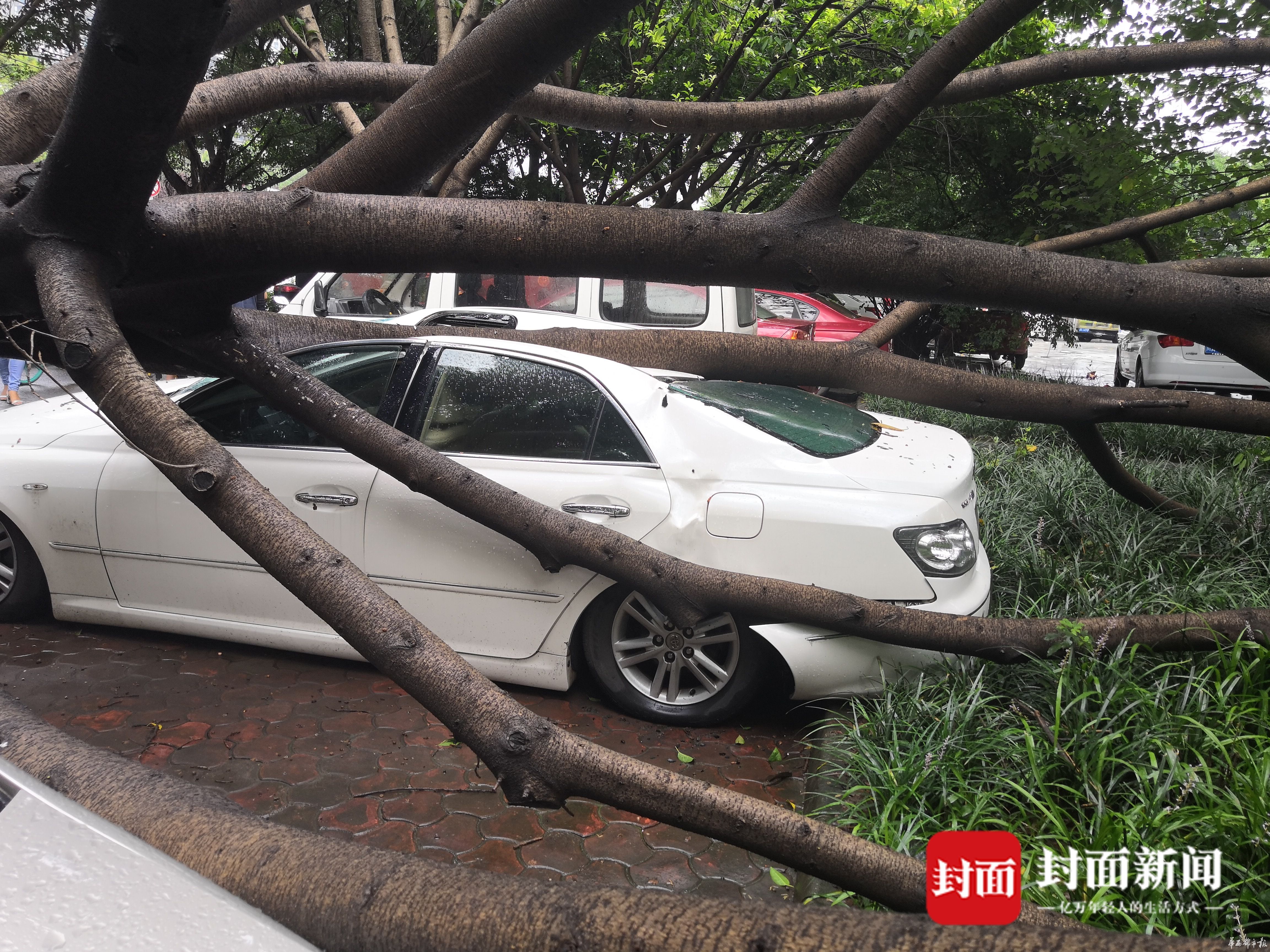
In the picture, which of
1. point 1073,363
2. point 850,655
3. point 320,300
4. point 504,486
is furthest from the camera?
point 1073,363

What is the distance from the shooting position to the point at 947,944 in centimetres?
112

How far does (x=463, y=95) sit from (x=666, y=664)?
2342 millimetres

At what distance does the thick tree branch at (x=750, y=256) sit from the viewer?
254 centimetres

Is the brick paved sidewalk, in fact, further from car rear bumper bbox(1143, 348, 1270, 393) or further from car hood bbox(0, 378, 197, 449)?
car rear bumper bbox(1143, 348, 1270, 393)

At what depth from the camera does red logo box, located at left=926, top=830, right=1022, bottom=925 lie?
1.79 m

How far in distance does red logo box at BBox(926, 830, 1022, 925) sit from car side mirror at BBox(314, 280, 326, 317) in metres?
6.52

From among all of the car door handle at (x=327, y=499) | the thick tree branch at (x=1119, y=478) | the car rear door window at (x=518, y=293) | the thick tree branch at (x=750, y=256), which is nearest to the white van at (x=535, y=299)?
the car rear door window at (x=518, y=293)

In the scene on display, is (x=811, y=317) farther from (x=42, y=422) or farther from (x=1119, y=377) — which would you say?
(x=42, y=422)

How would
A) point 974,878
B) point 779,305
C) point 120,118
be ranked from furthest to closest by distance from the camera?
1. point 779,305
2. point 120,118
3. point 974,878

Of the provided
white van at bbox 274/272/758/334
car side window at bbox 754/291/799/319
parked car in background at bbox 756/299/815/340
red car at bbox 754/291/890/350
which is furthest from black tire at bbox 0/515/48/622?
car side window at bbox 754/291/799/319

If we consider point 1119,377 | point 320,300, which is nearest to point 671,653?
point 320,300

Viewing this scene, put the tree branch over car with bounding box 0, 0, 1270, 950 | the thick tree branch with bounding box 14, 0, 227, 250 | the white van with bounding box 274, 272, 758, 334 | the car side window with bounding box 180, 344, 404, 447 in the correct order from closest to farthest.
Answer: the tree branch over car with bounding box 0, 0, 1270, 950, the thick tree branch with bounding box 14, 0, 227, 250, the car side window with bounding box 180, 344, 404, 447, the white van with bounding box 274, 272, 758, 334

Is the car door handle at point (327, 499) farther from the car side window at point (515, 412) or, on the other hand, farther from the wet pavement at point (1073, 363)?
the wet pavement at point (1073, 363)

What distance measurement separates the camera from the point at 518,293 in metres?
7.99
